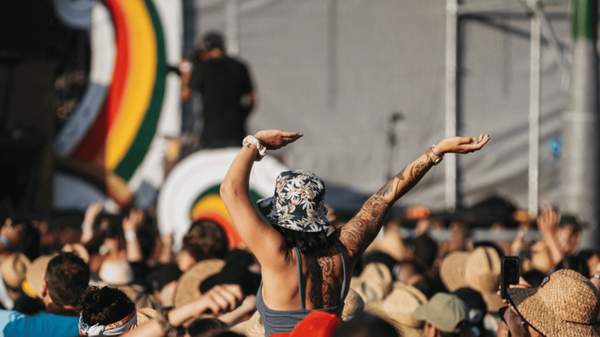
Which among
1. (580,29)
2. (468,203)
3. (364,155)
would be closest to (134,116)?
(364,155)

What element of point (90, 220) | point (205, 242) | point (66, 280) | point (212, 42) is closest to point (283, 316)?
point (66, 280)

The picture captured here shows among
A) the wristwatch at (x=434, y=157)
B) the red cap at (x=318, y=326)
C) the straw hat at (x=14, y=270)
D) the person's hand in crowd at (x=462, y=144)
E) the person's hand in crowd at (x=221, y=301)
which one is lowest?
the straw hat at (x=14, y=270)

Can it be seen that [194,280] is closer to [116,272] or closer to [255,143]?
[116,272]

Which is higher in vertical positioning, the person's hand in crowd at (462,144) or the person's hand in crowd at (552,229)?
the person's hand in crowd at (462,144)

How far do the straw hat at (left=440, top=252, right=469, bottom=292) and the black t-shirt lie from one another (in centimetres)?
417

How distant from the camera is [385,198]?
4.89 m

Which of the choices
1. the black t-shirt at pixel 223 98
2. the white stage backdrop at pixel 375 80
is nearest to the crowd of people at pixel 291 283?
the black t-shirt at pixel 223 98

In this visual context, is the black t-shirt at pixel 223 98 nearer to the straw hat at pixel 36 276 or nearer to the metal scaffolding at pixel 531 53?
the metal scaffolding at pixel 531 53

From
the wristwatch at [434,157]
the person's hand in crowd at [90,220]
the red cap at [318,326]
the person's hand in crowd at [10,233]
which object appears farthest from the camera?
the person's hand in crowd at [90,220]

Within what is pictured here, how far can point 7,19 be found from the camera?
1414 cm

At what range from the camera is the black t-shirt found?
1156 centimetres

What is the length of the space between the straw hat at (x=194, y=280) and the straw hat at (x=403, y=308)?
2.49ft

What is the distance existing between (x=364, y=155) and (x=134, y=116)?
2537 millimetres

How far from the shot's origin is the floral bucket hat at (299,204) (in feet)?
14.6
